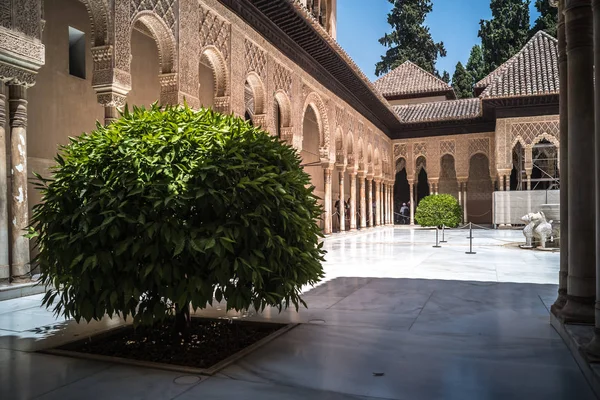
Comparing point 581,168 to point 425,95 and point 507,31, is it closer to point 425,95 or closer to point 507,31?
point 425,95

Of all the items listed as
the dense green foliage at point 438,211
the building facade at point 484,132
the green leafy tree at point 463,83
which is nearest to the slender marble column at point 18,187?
the dense green foliage at point 438,211

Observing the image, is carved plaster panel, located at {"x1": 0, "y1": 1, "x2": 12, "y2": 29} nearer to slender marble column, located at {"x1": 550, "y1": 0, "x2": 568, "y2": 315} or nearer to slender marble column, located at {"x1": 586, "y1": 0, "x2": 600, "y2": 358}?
slender marble column, located at {"x1": 550, "y1": 0, "x2": 568, "y2": 315}

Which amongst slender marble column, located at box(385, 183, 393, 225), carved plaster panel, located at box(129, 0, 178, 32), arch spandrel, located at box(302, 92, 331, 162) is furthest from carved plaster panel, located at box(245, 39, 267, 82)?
slender marble column, located at box(385, 183, 393, 225)

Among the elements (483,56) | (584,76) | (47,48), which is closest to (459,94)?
(483,56)

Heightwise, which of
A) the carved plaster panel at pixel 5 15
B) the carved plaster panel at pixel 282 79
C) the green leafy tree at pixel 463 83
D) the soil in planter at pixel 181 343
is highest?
the green leafy tree at pixel 463 83

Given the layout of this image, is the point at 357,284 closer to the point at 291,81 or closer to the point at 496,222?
the point at 291,81

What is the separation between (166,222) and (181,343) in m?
1.12

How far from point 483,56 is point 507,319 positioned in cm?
4217

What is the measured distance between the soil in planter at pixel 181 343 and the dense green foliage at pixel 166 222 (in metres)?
0.39

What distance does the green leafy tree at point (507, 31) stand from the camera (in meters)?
39.4

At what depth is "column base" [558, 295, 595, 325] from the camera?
3.91 m

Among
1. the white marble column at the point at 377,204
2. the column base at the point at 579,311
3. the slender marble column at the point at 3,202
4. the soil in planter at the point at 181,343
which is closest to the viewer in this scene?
the soil in planter at the point at 181,343

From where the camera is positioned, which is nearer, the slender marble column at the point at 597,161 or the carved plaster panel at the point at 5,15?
the slender marble column at the point at 597,161

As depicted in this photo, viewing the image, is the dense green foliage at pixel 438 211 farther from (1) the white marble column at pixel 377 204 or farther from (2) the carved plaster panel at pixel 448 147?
(2) the carved plaster panel at pixel 448 147
